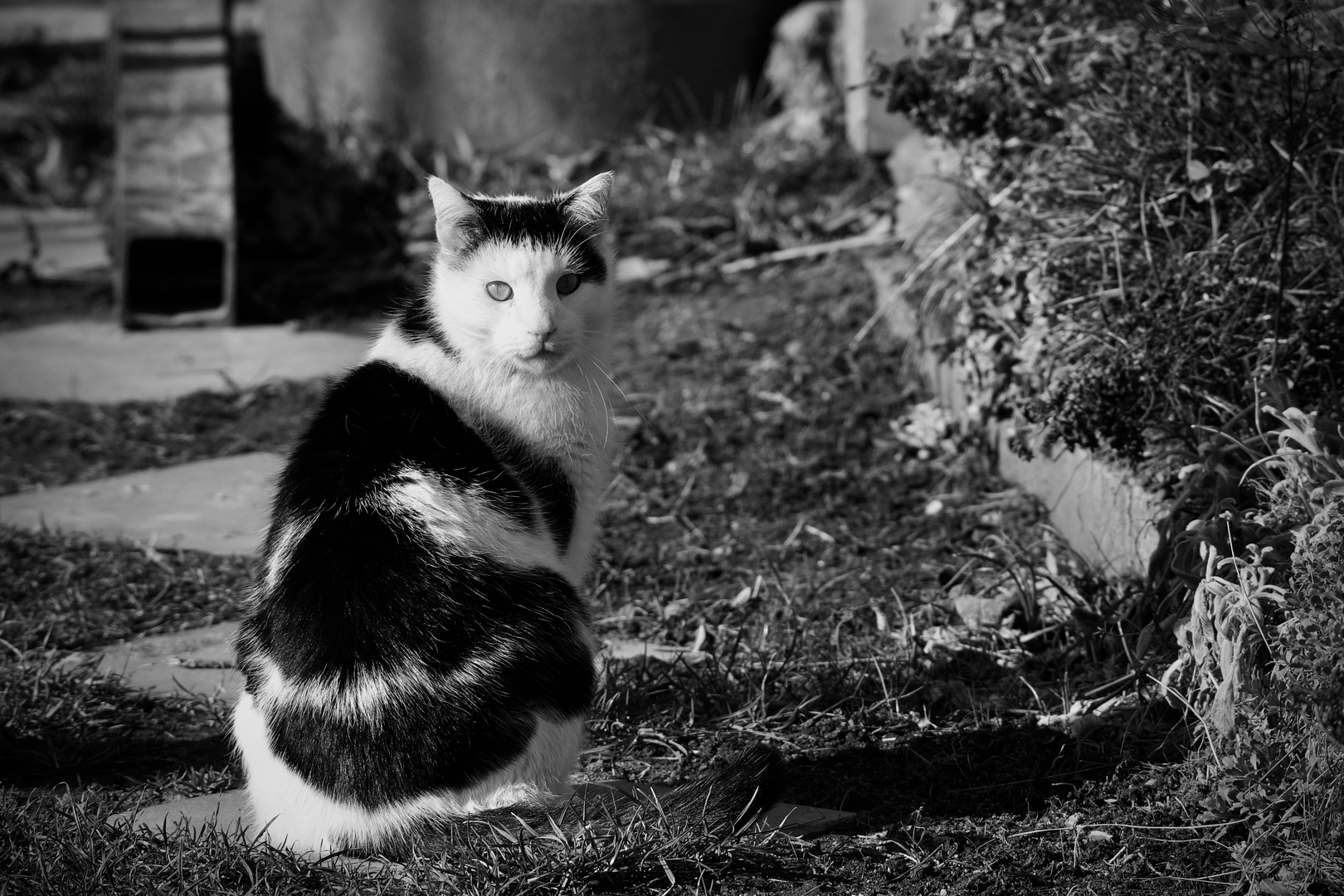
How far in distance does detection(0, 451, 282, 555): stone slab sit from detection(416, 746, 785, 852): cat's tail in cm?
181

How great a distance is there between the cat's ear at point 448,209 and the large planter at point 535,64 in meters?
4.20

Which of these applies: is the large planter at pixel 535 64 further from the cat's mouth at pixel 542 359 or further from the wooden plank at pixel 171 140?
the cat's mouth at pixel 542 359

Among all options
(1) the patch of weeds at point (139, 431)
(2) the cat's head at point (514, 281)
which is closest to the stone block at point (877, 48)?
(1) the patch of weeds at point (139, 431)

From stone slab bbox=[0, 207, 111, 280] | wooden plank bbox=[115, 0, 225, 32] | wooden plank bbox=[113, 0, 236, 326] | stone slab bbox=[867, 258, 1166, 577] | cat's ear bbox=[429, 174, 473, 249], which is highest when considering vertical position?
wooden plank bbox=[115, 0, 225, 32]

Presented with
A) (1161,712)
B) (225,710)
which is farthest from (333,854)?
(1161,712)

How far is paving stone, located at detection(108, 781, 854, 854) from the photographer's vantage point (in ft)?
8.21

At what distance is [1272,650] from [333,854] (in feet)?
6.02

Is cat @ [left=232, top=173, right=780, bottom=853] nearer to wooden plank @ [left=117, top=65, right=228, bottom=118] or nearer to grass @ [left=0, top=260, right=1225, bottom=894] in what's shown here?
grass @ [left=0, top=260, right=1225, bottom=894]

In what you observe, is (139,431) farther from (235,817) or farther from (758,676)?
(758,676)

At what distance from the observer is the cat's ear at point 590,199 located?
9.30 ft

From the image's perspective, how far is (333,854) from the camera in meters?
2.33

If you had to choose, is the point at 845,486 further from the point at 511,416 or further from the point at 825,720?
the point at 511,416

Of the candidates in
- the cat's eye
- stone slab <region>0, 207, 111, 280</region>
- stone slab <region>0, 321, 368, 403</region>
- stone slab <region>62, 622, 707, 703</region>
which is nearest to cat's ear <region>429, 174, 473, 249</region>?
the cat's eye

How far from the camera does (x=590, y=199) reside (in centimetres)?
286
